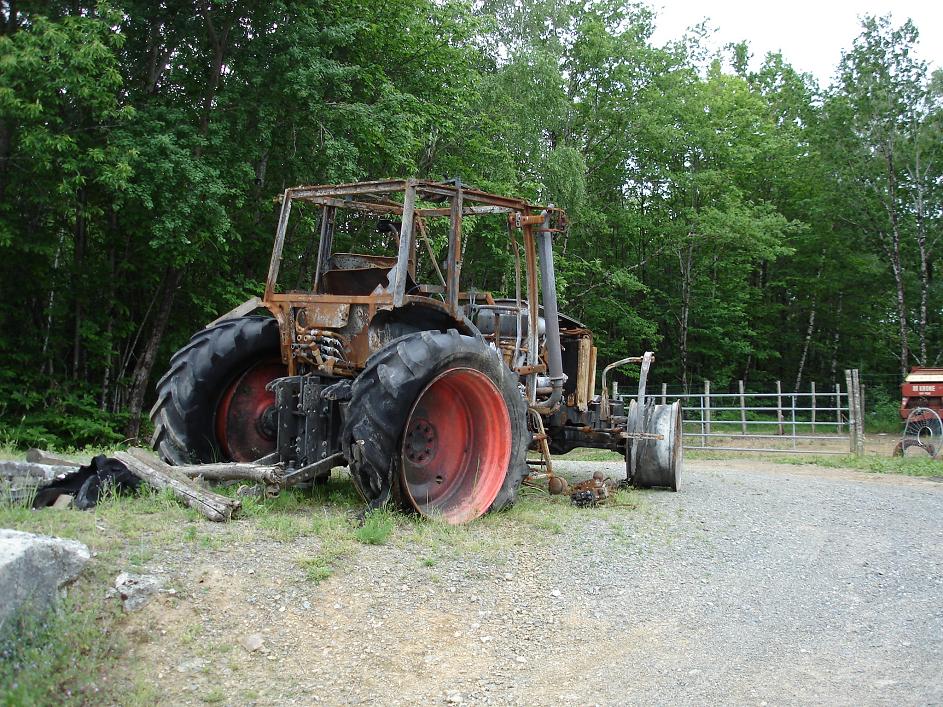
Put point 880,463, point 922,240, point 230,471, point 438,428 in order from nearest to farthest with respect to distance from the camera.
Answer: point 230,471 < point 438,428 < point 880,463 < point 922,240

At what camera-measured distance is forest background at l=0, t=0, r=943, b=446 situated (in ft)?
40.6

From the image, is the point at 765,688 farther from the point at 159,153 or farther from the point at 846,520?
the point at 159,153

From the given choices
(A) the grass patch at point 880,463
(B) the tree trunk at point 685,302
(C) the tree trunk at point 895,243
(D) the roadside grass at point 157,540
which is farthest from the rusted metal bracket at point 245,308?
(C) the tree trunk at point 895,243

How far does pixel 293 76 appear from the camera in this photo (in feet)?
44.7

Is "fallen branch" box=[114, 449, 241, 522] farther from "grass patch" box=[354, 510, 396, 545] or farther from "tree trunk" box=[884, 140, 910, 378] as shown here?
"tree trunk" box=[884, 140, 910, 378]

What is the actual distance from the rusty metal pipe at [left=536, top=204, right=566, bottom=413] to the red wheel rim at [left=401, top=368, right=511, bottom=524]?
137 cm

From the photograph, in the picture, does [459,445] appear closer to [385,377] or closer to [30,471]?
[385,377]

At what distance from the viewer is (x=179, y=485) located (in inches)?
205

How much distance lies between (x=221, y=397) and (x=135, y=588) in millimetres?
3146

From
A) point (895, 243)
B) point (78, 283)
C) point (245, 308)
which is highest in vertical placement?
point (895, 243)

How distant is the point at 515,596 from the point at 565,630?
0.43 meters

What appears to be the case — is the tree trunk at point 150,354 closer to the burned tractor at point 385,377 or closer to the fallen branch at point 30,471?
the burned tractor at point 385,377

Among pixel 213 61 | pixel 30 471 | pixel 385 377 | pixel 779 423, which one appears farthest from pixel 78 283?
pixel 779 423

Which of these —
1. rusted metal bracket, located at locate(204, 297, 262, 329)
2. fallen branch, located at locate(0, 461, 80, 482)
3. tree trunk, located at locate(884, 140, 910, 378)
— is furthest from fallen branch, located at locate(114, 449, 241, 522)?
tree trunk, located at locate(884, 140, 910, 378)
